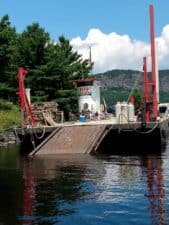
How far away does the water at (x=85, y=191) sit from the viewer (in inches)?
517

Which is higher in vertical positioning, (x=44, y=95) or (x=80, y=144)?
(x=44, y=95)

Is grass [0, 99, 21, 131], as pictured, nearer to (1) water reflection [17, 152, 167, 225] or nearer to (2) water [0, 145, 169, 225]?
(2) water [0, 145, 169, 225]

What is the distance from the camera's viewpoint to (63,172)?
2139 cm

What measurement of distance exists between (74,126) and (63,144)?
3.19 m

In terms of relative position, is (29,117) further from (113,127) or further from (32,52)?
(32,52)

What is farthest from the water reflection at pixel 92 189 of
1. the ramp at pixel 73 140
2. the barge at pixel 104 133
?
the barge at pixel 104 133

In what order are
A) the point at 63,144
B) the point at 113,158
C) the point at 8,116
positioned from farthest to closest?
the point at 8,116 → the point at 63,144 → the point at 113,158

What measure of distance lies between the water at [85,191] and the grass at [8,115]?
1880 centimetres

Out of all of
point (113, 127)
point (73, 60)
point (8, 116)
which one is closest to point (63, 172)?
point (113, 127)

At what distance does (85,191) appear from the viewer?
1669 centimetres

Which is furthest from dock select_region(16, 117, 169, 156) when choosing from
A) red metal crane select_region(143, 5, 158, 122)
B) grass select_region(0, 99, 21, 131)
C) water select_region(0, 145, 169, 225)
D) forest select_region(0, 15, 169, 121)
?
forest select_region(0, 15, 169, 121)

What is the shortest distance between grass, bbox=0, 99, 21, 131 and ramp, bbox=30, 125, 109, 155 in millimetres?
13577

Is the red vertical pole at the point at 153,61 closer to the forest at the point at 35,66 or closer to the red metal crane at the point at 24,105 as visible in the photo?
the red metal crane at the point at 24,105

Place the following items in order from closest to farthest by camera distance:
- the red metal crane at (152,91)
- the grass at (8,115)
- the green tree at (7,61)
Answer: the red metal crane at (152,91) → the grass at (8,115) → the green tree at (7,61)
